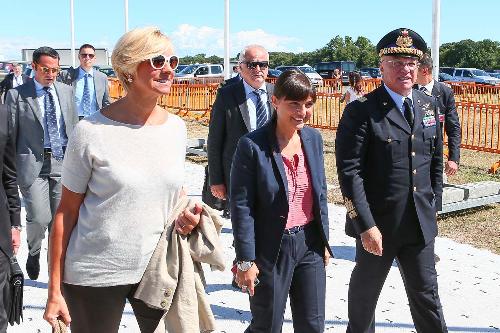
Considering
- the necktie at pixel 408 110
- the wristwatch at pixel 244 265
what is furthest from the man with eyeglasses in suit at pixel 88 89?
the wristwatch at pixel 244 265

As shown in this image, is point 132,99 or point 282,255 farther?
point 282,255

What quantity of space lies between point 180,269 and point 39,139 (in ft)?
10.6

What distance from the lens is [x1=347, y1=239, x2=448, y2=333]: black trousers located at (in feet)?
11.7

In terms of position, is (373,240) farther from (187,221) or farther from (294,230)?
(187,221)

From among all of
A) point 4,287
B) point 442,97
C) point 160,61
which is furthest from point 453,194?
point 160,61

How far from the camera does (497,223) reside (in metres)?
7.51

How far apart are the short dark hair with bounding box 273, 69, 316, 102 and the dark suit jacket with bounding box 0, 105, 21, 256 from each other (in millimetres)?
1311

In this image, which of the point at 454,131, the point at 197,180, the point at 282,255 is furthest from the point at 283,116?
the point at 197,180

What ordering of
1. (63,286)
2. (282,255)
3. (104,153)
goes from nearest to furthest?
(104,153) → (63,286) → (282,255)

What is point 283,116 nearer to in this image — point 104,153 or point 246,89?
point 104,153

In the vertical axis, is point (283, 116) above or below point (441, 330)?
above

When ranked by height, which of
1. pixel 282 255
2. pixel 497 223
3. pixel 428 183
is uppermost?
pixel 428 183

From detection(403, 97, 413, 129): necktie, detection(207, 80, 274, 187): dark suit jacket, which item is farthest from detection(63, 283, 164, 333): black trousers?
detection(207, 80, 274, 187): dark suit jacket

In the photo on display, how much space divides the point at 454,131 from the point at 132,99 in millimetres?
4679
